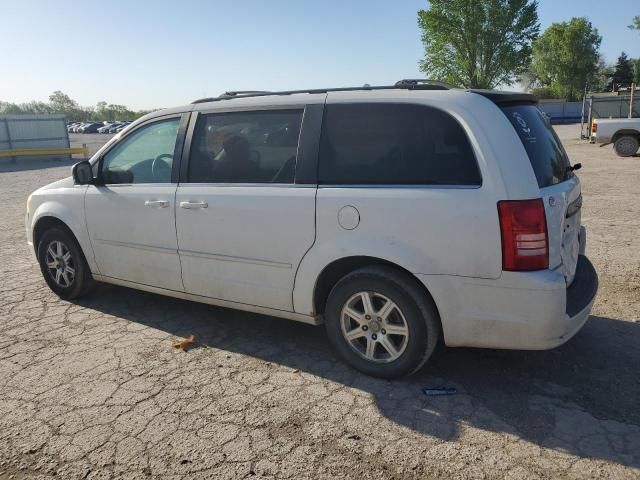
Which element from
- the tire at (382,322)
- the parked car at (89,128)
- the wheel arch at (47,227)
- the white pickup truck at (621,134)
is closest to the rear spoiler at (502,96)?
the tire at (382,322)

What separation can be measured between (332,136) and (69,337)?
2.73 metres

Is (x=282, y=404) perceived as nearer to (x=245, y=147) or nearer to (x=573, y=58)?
(x=245, y=147)

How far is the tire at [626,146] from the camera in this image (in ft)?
58.0

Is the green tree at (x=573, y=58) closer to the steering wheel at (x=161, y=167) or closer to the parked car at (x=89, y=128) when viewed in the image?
the parked car at (x=89, y=128)

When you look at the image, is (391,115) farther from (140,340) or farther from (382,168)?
(140,340)

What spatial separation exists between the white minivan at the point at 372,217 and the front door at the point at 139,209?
0.02 m

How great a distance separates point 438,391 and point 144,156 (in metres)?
3.05

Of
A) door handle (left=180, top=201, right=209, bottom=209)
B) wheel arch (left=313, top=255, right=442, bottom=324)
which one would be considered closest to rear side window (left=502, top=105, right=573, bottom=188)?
wheel arch (left=313, top=255, right=442, bottom=324)

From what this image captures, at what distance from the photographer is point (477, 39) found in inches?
2279

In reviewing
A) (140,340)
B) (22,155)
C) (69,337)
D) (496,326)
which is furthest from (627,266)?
(22,155)

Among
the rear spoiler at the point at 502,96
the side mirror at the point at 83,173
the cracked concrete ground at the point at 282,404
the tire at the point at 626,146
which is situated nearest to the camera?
the cracked concrete ground at the point at 282,404

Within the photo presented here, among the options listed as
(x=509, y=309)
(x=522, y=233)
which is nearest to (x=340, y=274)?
(x=509, y=309)

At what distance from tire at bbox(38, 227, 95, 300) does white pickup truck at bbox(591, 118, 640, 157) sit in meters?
18.0

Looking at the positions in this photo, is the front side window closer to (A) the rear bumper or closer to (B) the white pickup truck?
(A) the rear bumper
